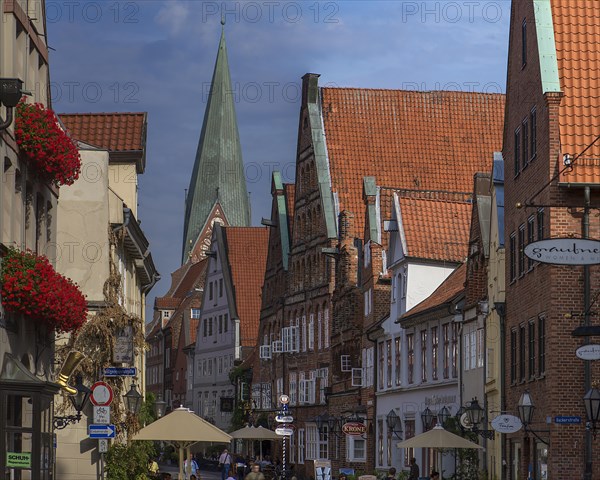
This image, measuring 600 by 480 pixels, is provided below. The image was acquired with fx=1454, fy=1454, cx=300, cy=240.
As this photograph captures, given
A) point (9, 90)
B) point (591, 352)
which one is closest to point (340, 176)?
point (591, 352)

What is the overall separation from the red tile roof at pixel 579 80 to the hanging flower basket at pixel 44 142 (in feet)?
34.3

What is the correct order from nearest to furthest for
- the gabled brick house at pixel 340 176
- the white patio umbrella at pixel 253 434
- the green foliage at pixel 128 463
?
the green foliage at pixel 128 463 < the white patio umbrella at pixel 253 434 < the gabled brick house at pixel 340 176

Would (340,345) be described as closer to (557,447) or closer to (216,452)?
(216,452)

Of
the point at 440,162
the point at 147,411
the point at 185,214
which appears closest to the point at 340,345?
the point at 440,162

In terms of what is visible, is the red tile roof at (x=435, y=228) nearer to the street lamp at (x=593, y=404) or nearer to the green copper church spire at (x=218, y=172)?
the street lamp at (x=593, y=404)

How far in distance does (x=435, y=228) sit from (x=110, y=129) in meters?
12.7

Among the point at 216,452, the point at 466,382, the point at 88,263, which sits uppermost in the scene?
the point at 88,263

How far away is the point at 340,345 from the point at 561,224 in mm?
32662

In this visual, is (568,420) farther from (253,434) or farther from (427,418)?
(253,434)

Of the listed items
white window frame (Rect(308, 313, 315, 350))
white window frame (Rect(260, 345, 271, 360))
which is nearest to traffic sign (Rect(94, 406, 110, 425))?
white window frame (Rect(308, 313, 315, 350))

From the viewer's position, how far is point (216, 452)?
279ft

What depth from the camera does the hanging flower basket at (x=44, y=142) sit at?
24.9m

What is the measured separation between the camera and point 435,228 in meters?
51.0

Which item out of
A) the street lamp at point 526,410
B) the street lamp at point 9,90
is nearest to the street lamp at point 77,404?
the street lamp at point 526,410
